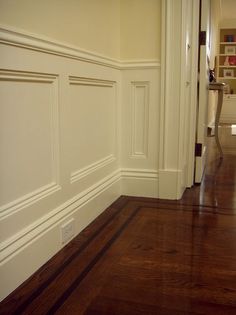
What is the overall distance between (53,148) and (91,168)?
0.45 metres

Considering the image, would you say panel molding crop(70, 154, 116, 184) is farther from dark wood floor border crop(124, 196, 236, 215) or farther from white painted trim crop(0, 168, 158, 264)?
dark wood floor border crop(124, 196, 236, 215)

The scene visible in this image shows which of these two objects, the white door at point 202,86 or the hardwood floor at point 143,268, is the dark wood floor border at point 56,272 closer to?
the hardwood floor at point 143,268

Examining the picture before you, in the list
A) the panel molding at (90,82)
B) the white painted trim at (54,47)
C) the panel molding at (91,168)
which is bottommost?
the panel molding at (91,168)

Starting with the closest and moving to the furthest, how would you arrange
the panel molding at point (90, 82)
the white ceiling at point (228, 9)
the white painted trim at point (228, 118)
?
the panel molding at point (90, 82) → the white ceiling at point (228, 9) → the white painted trim at point (228, 118)

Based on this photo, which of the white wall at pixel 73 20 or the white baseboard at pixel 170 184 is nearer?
the white wall at pixel 73 20

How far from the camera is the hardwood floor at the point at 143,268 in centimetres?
115

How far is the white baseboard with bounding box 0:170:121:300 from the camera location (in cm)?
120

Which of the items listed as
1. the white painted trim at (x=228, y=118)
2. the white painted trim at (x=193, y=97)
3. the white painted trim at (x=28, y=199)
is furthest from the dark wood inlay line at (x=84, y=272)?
the white painted trim at (x=228, y=118)

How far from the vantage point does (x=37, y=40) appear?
1.32m

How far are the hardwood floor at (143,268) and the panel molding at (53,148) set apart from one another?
27 cm

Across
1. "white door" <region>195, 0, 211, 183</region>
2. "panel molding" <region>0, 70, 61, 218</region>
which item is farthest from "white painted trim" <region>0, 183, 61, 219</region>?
"white door" <region>195, 0, 211, 183</region>

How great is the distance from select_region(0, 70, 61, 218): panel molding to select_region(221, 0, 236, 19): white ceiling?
6780 mm

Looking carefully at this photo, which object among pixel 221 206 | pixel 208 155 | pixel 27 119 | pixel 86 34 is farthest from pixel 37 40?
pixel 208 155

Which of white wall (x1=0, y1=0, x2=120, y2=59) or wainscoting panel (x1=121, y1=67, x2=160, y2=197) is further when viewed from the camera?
wainscoting panel (x1=121, y1=67, x2=160, y2=197)
